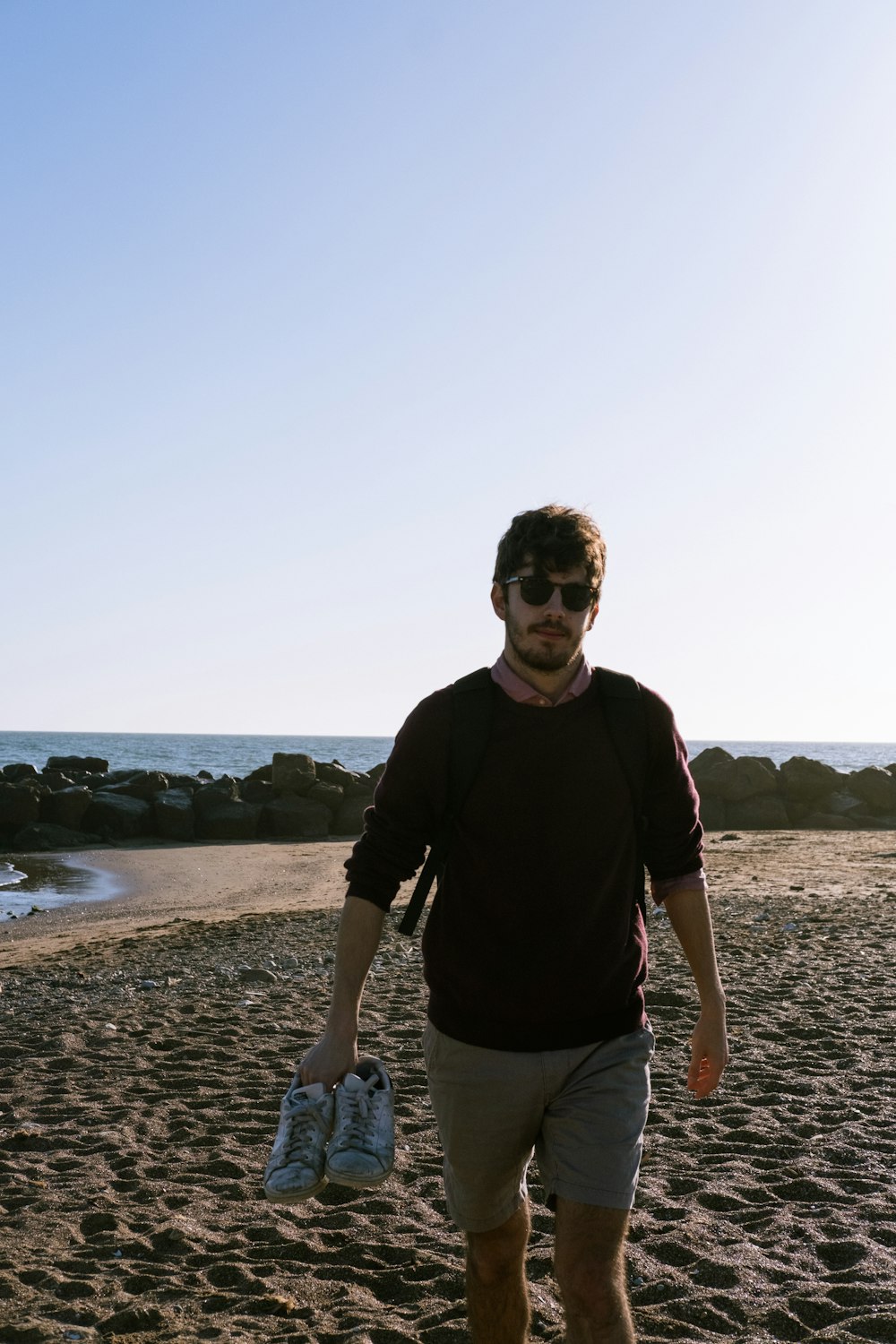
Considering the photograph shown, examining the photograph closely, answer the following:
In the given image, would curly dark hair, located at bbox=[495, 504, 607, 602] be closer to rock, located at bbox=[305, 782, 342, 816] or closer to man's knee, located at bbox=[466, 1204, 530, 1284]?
man's knee, located at bbox=[466, 1204, 530, 1284]

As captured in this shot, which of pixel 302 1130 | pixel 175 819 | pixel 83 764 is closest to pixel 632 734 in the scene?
pixel 302 1130

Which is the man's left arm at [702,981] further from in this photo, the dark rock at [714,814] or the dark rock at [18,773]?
the dark rock at [18,773]

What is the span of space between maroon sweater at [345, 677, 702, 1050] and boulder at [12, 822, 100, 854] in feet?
66.8

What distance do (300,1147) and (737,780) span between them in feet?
79.5

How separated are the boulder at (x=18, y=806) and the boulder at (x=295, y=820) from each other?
14.6ft

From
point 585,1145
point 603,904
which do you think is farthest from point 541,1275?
point 603,904

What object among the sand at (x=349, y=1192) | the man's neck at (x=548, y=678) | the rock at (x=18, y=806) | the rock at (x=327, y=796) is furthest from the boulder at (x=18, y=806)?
the man's neck at (x=548, y=678)

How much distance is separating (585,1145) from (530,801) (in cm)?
82

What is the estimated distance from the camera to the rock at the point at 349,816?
25.1 meters

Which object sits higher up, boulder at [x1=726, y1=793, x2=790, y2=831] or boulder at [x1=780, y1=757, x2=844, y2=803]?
boulder at [x1=780, y1=757, x2=844, y2=803]

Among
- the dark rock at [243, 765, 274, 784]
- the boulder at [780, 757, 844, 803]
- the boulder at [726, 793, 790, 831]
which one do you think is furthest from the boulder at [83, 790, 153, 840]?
the boulder at [780, 757, 844, 803]

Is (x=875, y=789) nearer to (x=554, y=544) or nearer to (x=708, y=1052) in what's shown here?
(x=708, y=1052)

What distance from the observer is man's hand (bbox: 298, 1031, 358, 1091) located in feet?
9.27

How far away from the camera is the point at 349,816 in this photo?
25438mm
